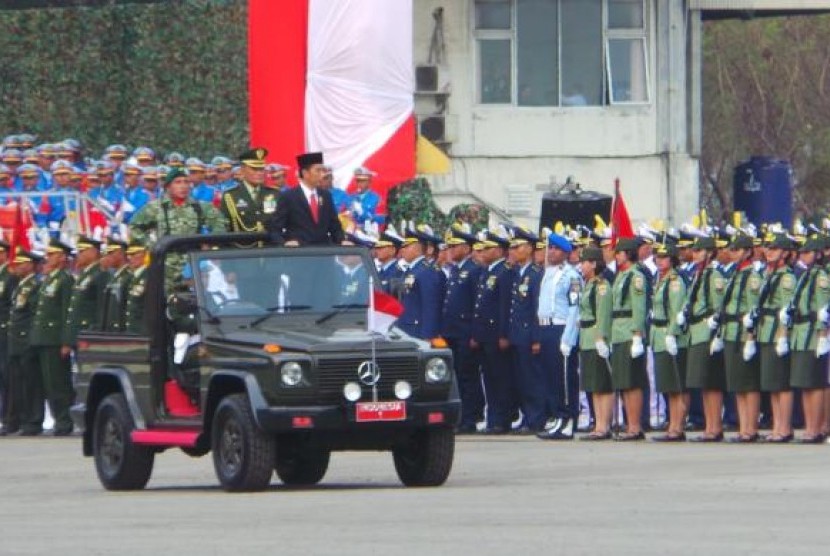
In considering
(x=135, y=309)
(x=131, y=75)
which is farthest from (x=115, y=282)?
(x=131, y=75)

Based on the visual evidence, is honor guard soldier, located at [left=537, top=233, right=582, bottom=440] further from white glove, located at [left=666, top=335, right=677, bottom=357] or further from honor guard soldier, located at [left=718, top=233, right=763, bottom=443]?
honor guard soldier, located at [left=718, top=233, right=763, bottom=443]

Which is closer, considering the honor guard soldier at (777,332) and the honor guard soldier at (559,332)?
the honor guard soldier at (777,332)

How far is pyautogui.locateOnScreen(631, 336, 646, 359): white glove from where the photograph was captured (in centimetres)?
2575

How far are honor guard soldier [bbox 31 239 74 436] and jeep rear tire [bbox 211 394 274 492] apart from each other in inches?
419

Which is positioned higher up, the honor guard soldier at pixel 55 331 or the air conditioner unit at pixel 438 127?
the air conditioner unit at pixel 438 127

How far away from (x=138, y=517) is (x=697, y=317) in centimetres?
942

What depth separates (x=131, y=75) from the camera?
4225 cm

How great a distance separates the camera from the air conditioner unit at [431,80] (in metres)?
43.1

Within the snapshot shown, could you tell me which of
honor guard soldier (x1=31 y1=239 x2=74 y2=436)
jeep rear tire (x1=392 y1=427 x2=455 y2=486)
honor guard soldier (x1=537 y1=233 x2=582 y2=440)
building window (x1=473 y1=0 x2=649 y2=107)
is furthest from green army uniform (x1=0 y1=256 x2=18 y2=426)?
building window (x1=473 y1=0 x2=649 y2=107)

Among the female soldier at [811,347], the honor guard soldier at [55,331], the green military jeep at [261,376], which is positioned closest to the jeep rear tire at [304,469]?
the green military jeep at [261,376]

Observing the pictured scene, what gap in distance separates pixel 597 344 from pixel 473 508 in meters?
8.86

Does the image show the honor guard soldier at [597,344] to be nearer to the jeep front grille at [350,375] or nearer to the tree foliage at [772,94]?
the jeep front grille at [350,375]

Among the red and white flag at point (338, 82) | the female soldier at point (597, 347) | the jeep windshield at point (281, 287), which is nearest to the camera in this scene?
the jeep windshield at point (281, 287)

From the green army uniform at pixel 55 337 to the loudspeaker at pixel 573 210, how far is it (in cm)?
820
